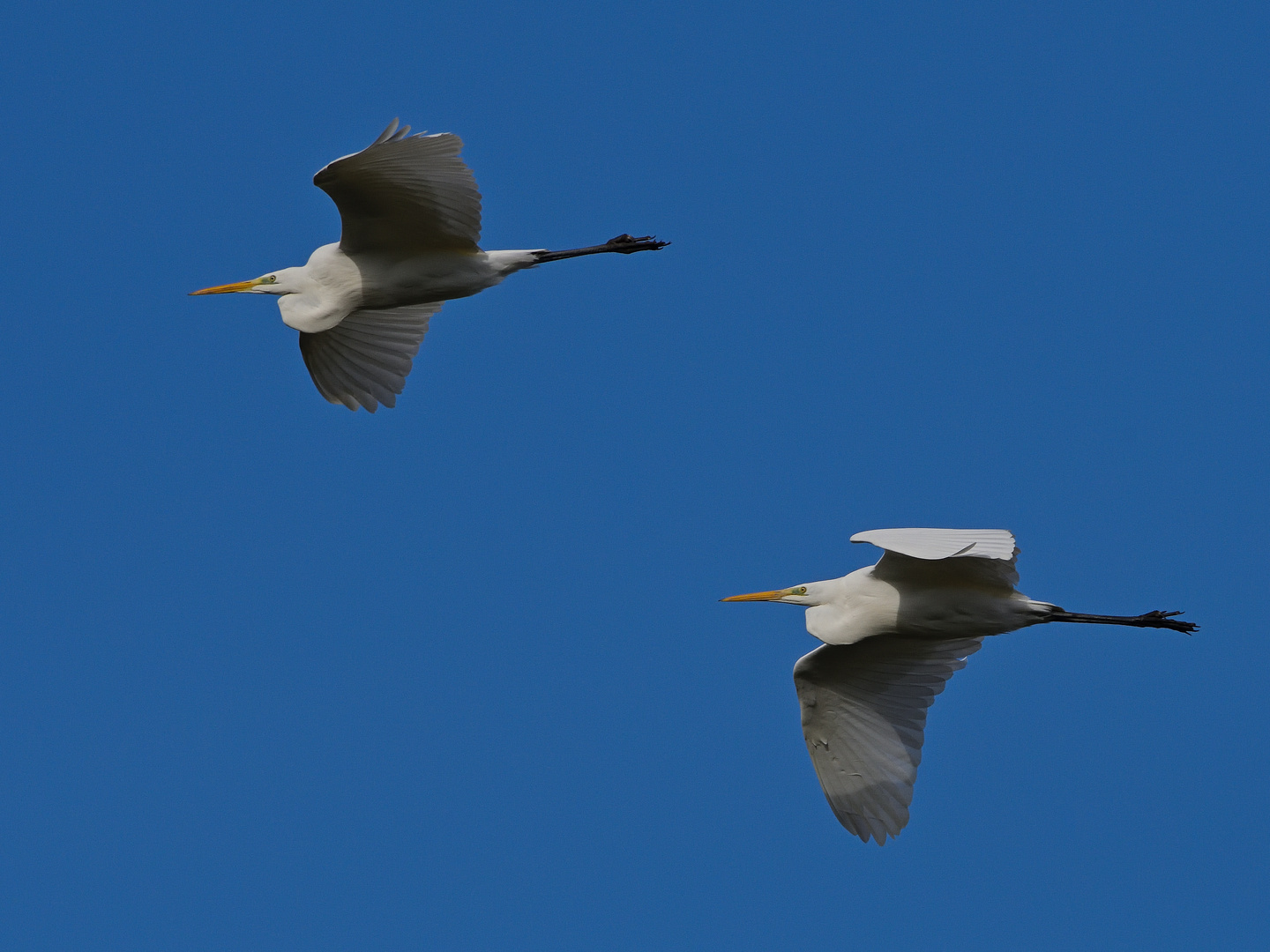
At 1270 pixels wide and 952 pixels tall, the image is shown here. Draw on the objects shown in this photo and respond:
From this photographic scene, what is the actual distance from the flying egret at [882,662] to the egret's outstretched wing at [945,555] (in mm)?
40

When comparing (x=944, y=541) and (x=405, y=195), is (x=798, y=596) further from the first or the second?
(x=405, y=195)

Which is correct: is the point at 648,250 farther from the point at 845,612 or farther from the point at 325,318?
the point at 845,612

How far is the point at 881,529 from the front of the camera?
11250 millimetres

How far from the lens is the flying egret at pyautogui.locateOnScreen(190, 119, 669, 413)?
13.0m

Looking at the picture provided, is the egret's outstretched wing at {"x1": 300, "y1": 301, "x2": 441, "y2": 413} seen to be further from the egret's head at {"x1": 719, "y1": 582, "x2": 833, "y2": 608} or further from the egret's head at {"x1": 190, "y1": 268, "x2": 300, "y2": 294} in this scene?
the egret's head at {"x1": 719, "y1": 582, "x2": 833, "y2": 608}

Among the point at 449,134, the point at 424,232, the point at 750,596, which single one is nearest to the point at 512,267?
the point at 424,232

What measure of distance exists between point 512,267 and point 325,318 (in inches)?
55.4

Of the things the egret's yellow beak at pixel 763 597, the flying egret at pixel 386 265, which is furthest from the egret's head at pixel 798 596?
the flying egret at pixel 386 265

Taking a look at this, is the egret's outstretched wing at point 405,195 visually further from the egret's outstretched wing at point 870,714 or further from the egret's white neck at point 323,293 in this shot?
the egret's outstretched wing at point 870,714

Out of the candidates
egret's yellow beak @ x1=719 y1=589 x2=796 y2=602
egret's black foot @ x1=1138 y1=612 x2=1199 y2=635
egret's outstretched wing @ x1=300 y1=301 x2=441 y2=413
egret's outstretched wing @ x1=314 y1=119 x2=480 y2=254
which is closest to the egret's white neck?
egret's outstretched wing @ x1=314 y1=119 x2=480 y2=254

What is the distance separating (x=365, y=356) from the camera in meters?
15.3

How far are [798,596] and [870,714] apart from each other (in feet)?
3.02

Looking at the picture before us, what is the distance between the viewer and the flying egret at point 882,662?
12.3 meters

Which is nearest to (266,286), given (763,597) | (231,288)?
→ (231,288)
